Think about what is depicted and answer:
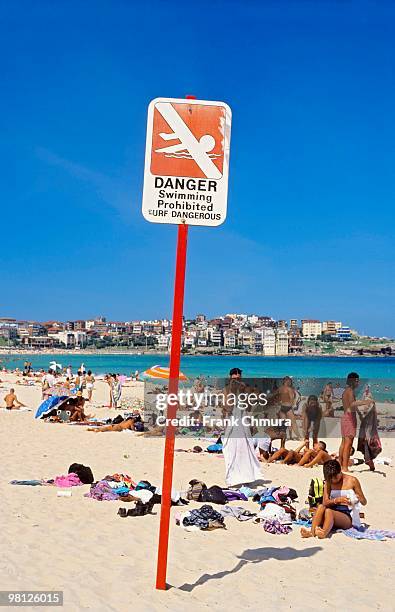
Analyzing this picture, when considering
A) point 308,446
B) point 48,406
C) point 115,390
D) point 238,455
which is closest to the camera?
point 238,455

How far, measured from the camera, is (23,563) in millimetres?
4781

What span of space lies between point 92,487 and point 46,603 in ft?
13.3

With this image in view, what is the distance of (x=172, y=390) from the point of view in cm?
428

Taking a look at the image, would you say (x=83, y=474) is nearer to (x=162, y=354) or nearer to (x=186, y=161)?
(x=186, y=161)

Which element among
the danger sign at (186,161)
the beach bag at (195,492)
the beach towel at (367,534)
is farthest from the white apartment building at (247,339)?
the danger sign at (186,161)

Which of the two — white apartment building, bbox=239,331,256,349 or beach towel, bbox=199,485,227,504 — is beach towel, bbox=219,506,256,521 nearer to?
beach towel, bbox=199,485,227,504

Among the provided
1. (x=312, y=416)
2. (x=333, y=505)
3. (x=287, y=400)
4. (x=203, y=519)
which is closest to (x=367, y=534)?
(x=333, y=505)

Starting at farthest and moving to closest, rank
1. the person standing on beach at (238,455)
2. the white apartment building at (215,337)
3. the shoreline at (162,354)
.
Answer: the white apartment building at (215,337), the shoreline at (162,354), the person standing on beach at (238,455)

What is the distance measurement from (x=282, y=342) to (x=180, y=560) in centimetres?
12852

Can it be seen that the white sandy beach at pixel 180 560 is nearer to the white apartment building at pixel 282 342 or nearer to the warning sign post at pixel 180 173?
the warning sign post at pixel 180 173

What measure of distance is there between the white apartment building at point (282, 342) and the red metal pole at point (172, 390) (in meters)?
127

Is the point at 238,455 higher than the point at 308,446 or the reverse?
higher

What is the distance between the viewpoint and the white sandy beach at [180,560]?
4.33m

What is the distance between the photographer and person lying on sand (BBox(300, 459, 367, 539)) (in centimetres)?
641
